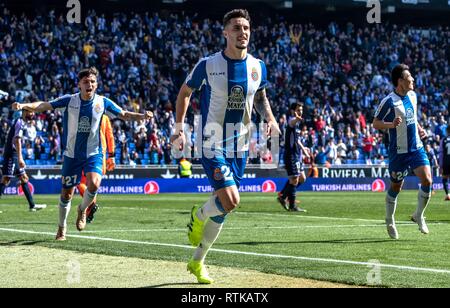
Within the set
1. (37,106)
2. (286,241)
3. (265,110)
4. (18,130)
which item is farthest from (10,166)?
(265,110)

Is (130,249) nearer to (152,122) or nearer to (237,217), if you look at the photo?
(237,217)

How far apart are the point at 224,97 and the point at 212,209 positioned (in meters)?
1.20

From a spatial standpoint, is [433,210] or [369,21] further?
[369,21]

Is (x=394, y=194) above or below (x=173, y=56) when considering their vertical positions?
below

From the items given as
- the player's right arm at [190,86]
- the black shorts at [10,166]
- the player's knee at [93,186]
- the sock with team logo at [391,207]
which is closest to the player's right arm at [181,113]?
the player's right arm at [190,86]

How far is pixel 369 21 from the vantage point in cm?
5647

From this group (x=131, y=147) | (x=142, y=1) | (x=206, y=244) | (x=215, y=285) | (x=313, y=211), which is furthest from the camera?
(x=142, y=1)

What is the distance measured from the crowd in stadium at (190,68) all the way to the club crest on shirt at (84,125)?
24.1 meters

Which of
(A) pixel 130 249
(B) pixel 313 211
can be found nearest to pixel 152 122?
(B) pixel 313 211

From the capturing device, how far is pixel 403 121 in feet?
48.0

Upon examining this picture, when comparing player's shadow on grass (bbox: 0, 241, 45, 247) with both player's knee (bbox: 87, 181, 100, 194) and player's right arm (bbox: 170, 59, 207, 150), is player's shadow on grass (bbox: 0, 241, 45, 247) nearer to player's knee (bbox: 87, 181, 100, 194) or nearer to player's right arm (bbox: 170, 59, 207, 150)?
player's knee (bbox: 87, 181, 100, 194)

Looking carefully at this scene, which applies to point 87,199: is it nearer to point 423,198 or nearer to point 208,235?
point 423,198

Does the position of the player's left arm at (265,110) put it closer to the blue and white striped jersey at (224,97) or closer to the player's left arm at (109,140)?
the blue and white striped jersey at (224,97)

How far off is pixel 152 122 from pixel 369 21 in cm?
2082
